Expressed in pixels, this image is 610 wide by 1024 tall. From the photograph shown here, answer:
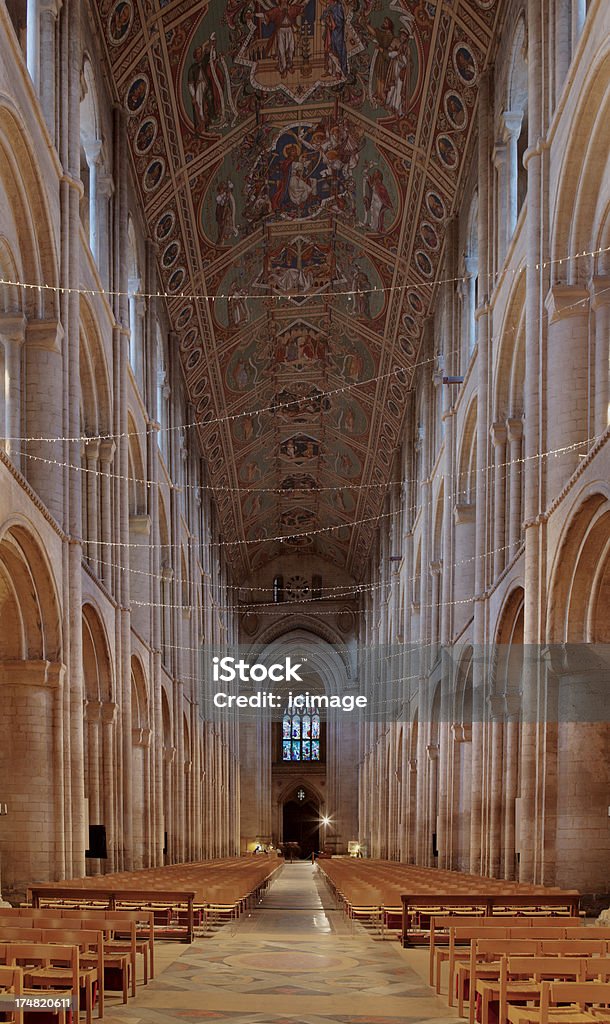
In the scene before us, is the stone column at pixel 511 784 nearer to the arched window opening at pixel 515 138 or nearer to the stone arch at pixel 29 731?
the stone arch at pixel 29 731

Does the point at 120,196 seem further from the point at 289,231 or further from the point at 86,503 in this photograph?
the point at 289,231

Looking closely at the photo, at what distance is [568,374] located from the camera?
1792cm

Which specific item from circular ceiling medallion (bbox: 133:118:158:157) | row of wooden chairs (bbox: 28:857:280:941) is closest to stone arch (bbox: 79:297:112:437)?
circular ceiling medallion (bbox: 133:118:158:157)

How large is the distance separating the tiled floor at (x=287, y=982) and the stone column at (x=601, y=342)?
7910 mm

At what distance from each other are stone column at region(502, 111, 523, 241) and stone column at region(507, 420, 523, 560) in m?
3.60

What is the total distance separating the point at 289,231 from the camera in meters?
35.3

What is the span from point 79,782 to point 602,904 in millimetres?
8805

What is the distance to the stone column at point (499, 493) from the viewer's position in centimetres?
2341

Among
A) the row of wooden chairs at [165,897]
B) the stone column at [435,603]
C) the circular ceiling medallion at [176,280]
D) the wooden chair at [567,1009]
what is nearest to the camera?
the wooden chair at [567,1009]

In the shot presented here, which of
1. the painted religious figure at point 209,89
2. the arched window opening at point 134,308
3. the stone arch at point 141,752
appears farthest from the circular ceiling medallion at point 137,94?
the stone arch at point 141,752

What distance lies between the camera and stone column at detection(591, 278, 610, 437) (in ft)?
56.1

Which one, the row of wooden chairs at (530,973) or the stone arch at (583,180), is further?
the stone arch at (583,180)

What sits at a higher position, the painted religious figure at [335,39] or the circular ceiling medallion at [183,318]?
the painted religious figure at [335,39]

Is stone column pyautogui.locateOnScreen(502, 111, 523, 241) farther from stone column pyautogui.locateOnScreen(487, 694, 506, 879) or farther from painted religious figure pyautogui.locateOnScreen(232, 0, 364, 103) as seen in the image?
stone column pyautogui.locateOnScreen(487, 694, 506, 879)
